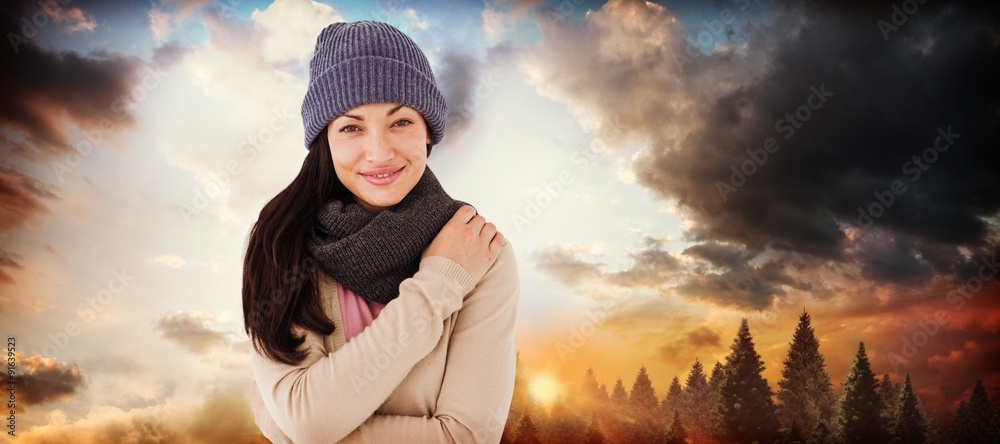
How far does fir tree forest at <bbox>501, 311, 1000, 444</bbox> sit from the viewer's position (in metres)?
6.45

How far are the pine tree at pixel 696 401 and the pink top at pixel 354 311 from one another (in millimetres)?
5125

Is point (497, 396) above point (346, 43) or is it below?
below

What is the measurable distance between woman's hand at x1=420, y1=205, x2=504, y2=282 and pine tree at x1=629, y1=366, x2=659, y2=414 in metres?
4.70

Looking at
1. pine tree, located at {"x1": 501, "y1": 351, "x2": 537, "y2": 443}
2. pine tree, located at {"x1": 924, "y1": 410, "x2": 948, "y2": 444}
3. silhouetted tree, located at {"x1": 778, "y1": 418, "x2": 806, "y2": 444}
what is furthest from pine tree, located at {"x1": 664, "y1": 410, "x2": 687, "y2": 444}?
pine tree, located at {"x1": 924, "y1": 410, "x2": 948, "y2": 444}

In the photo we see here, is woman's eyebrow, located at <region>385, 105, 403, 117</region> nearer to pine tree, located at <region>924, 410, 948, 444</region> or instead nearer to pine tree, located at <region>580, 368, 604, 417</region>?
pine tree, located at <region>580, 368, 604, 417</region>

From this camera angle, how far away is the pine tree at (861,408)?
6586 millimetres

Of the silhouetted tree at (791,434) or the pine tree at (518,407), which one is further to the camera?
the silhouetted tree at (791,434)

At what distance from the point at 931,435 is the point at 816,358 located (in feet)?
3.91

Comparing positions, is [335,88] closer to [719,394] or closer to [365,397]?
[365,397]

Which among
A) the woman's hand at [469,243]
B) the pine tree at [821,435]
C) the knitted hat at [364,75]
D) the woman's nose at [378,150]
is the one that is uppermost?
the knitted hat at [364,75]

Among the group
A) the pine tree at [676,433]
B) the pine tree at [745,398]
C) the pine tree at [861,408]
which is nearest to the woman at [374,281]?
the pine tree at [676,433]

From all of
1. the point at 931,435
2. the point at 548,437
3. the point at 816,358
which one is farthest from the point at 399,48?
the point at 931,435

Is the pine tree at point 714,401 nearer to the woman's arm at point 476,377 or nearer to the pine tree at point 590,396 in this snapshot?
the pine tree at point 590,396

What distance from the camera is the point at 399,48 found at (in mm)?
2322
